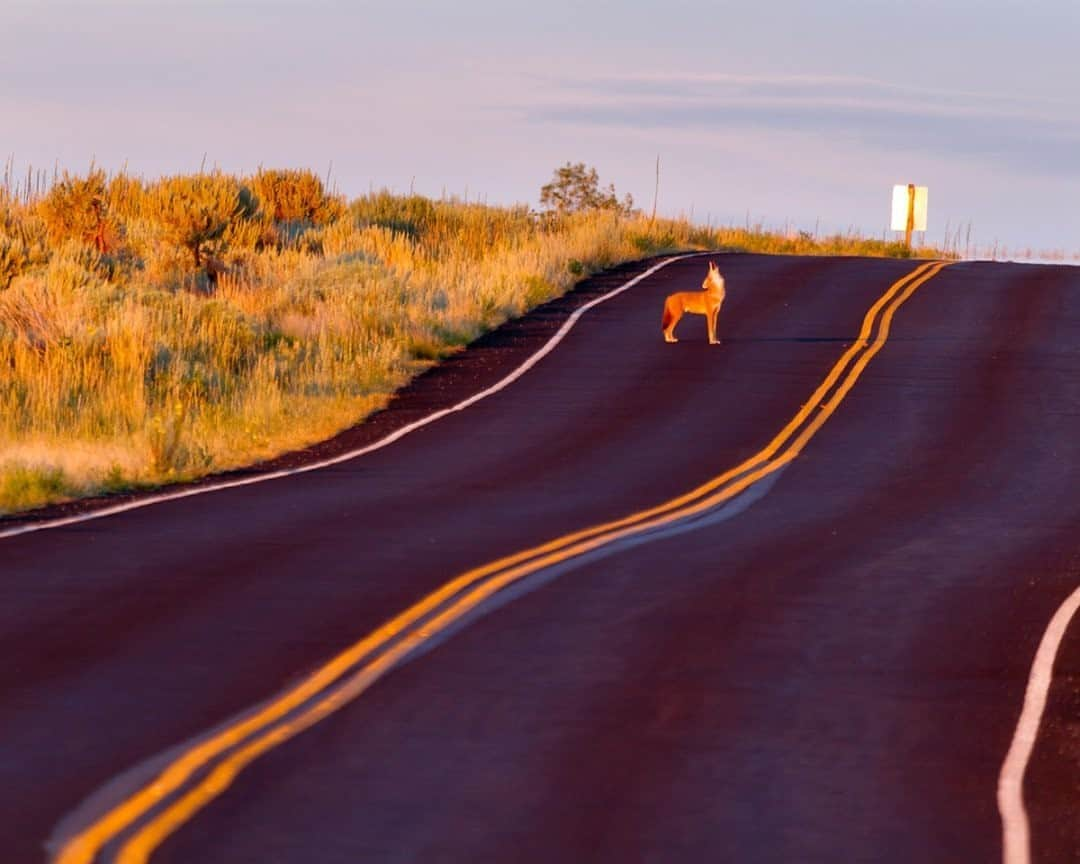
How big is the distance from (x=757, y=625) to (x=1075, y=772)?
3.21m

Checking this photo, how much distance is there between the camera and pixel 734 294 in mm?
34250

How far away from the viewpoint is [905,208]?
5131 cm

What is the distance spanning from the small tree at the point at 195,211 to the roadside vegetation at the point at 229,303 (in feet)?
0.16

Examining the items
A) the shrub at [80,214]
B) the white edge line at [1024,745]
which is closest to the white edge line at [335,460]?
the white edge line at [1024,745]

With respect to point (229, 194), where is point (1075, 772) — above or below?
below

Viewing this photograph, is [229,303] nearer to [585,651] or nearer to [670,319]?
[670,319]

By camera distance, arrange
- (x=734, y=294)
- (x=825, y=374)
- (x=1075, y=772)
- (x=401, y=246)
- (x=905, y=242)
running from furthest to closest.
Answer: (x=905, y=242) < (x=401, y=246) < (x=734, y=294) < (x=825, y=374) < (x=1075, y=772)

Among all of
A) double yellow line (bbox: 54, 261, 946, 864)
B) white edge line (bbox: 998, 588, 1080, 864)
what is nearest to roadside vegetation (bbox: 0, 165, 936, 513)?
double yellow line (bbox: 54, 261, 946, 864)

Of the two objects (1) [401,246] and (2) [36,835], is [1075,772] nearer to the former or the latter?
(2) [36,835]

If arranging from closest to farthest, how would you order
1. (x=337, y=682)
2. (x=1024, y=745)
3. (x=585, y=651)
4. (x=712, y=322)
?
(x=1024, y=745) < (x=337, y=682) < (x=585, y=651) < (x=712, y=322)

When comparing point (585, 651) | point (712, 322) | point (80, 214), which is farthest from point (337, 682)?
point (80, 214)

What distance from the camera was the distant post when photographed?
51219 mm

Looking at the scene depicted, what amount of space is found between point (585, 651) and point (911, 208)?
42.2 metres

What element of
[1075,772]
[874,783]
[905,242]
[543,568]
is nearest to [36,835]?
[874,783]
